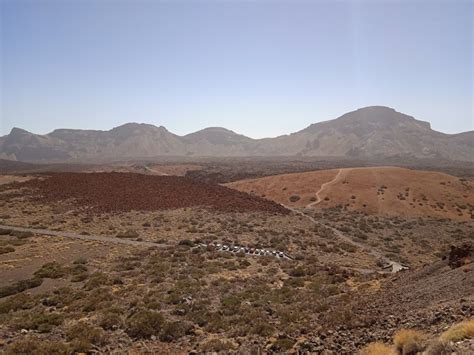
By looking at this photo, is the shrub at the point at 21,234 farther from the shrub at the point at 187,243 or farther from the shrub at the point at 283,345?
the shrub at the point at 283,345

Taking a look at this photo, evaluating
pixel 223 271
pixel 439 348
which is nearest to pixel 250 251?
pixel 223 271

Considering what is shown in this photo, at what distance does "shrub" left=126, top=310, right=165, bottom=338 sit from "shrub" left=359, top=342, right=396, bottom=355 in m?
7.32

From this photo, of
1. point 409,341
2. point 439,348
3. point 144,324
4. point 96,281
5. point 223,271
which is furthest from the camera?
point 223,271

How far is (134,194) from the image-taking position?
4731 cm

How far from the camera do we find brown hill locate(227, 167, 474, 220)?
50.3 m

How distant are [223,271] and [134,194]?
27.6 metres

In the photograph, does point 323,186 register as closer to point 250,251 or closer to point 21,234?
point 250,251

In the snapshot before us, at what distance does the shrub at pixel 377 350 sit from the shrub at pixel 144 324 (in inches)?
288

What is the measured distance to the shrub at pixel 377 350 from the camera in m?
9.42

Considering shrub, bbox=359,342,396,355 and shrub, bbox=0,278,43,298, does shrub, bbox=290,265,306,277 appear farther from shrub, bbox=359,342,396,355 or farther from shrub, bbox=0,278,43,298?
shrub, bbox=0,278,43,298

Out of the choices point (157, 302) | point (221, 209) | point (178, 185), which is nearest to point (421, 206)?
point (221, 209)

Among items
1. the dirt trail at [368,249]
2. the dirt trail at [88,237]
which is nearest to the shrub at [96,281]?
the dirt trail at [88,237]

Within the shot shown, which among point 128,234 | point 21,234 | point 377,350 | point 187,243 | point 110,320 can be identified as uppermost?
point 377,350

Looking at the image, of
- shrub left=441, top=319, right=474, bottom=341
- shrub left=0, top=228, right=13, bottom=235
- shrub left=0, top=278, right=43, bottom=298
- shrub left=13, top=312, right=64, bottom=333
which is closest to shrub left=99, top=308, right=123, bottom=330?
shrub left=13, top=312, right=64, bottom=333
